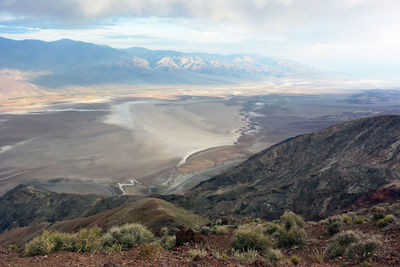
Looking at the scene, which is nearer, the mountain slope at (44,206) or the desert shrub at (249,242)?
the desert shrub at (249,242)

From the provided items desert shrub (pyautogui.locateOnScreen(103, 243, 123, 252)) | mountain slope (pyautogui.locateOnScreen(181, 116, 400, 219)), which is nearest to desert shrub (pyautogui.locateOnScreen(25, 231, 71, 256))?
desert shrub (pyautogui.locateOnScreen(103, 243, 123, 252))

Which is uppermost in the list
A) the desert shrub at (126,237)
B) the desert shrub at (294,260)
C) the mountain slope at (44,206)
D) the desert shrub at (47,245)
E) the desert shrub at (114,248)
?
the desert shrub at (294,260)

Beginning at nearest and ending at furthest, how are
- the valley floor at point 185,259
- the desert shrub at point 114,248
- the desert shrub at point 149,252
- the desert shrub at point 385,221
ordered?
1. the valley floor at point 185,259
2. the desert shrub at point 149,252
3. the desert shrub at point 114,248
4. the desert shrub at point 385,221

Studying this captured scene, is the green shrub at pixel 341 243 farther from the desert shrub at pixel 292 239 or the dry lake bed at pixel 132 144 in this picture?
the dry lake bed at pixel 132 144

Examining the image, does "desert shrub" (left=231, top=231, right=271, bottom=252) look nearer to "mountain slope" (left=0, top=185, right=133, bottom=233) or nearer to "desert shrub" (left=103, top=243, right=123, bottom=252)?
"desert shrub" (left=103, top=243, right=123, bottom=252)

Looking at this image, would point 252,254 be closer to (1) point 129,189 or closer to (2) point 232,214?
(2) point 232,214

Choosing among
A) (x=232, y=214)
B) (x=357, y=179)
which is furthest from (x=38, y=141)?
(x=357, y=179)

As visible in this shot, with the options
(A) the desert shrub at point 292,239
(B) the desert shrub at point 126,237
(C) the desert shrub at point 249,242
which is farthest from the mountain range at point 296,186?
(A) the desert shrub at point 292,239
